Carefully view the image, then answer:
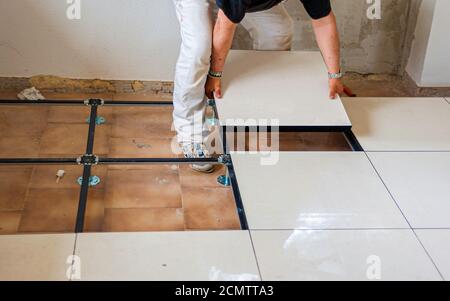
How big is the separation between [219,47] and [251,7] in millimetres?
187

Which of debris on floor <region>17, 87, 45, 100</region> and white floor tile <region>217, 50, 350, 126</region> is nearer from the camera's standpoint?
white floor tile <region>217, 50, 350, 126</region>

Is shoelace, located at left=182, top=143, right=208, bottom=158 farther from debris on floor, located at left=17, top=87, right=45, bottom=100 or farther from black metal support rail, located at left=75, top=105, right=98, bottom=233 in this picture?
debris on floor, located at left=17, top=87, right=45, bottom=100

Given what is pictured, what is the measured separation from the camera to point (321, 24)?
230cm

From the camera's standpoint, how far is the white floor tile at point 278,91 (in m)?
2.27

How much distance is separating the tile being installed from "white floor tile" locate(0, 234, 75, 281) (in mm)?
48

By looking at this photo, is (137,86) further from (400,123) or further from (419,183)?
(419,183)

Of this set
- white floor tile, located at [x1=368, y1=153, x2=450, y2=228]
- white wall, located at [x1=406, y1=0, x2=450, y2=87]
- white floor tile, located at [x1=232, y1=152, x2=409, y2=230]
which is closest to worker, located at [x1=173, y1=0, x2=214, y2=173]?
white floor tile, located at [x1=232, y1=152, x2=409, y2=230]

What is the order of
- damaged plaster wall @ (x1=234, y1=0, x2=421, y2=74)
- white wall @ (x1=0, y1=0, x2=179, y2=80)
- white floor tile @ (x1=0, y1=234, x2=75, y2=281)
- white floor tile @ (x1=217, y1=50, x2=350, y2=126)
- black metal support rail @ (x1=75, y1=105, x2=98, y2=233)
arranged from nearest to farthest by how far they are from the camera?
white floor tile @ (x1=0, y1=234, x2=75, y2=281) → black metal support rail @ (x1=75, y1=105, x2=98, y2=233) → white floor tile @ (x1=217, y1=50, x2=350, y2=126) → white wall @ (x1=0, y1=0, x2=179, y2=80) → damaged plaster wall @ (x1=234, y1=0, x2=421, y2=74)

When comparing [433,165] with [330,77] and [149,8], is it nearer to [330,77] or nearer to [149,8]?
[330,77]

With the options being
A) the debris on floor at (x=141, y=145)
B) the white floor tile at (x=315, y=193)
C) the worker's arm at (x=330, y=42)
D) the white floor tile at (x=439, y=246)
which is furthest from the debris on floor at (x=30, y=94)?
the white floor tile at (x=439, y=246)

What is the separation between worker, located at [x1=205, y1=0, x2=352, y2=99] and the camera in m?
2.13

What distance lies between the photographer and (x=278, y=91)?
2408 millimetres

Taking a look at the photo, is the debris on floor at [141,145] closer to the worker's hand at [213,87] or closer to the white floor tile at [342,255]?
the worker's hand at [213,87]
